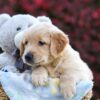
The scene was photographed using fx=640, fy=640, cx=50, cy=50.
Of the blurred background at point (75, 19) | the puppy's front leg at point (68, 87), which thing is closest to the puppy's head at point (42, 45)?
the puppy's front leg at point (68, 87)

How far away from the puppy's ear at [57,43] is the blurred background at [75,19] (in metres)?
2.57

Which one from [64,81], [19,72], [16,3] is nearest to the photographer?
[64,81]

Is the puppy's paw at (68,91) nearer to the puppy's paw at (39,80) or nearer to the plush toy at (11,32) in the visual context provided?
the puppy's paw at (39,80)

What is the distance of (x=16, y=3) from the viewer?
19.6 feet

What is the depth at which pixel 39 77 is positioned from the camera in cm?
323

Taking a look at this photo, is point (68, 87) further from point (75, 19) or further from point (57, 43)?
point (75, 19)

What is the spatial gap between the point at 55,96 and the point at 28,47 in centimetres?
29

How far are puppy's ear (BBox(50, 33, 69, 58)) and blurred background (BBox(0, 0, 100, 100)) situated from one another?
8.42 ft

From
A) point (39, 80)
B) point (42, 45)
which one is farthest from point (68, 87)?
point (42, 45)

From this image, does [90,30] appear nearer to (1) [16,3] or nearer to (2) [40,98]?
(1) [16,3]

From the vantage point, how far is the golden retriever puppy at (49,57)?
324 centimetres

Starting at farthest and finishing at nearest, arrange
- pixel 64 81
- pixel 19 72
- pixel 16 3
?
pixel 16 3
pixel 19 72
pixel 64 81

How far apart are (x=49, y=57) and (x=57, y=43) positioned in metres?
0.08

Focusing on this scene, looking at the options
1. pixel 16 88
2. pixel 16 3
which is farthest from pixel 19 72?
pixel 16 3
